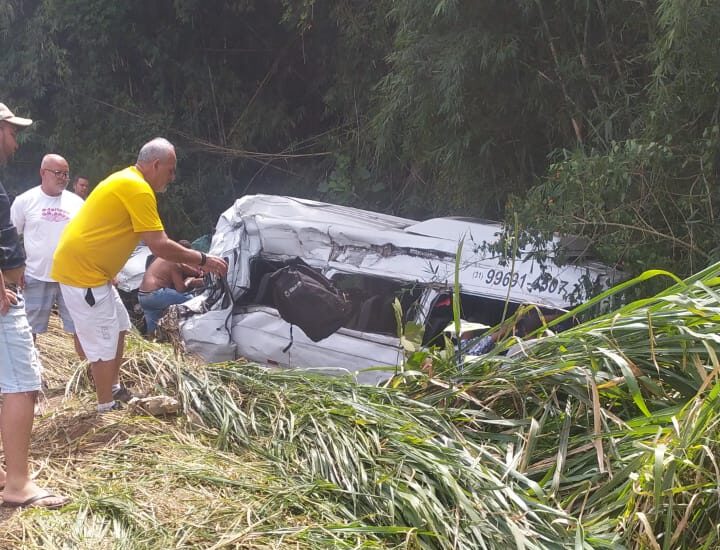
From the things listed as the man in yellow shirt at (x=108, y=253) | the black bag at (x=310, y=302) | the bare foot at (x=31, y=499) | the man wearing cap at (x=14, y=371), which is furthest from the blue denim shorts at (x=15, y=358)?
the black bag at (x=310, y=302)

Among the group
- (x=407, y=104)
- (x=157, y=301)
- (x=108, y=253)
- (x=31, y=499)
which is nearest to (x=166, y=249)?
(x=108, y=253)

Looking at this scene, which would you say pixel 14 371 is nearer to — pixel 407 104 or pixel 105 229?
pixel 105 229

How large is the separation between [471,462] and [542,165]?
582 cm

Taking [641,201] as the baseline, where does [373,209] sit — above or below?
below

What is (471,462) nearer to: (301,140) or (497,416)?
(497,416)

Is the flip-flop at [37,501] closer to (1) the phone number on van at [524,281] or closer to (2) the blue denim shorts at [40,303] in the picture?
(2) the blue denim shorts at [40,303]

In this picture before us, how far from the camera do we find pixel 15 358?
3789 mm

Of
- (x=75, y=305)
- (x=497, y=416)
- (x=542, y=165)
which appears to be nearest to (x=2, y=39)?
(x=542, y=165)

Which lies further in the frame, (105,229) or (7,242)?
(105,229)

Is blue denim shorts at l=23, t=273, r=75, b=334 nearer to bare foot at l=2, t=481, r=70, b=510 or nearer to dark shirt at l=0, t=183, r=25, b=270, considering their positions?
dark shirt at l=0, t=183, r=25, b=270

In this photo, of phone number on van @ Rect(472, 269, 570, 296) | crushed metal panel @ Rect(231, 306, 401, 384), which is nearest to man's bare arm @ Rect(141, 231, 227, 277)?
crushed metal panel @ Rect(231, 306, 401, 384)

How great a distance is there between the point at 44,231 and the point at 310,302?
6.91 ft

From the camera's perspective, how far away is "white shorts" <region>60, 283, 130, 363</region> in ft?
15.6

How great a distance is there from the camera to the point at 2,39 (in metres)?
13.7
